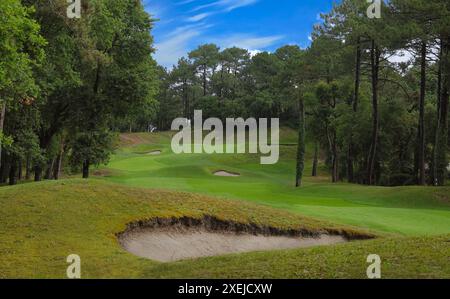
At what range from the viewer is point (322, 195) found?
3531 cm

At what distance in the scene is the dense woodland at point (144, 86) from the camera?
70.3 ft

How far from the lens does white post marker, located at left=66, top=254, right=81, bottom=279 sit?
10695 mm

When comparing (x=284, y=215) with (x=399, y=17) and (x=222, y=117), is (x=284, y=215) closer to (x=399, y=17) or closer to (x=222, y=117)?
(x=399, y=17)

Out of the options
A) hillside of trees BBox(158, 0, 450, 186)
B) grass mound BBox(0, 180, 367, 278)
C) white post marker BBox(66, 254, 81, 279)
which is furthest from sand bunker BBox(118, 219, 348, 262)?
hillside of trees BBox(158, 0, 450, 186)

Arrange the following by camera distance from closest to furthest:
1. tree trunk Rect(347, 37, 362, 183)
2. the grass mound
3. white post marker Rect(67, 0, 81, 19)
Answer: the grass mound
white post marker Rect(67, 0, 81, 19)
tree trunk Rect(347, 37, 362, 183)

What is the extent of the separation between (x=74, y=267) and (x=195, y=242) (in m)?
5.99

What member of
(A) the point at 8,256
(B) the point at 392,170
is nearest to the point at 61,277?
(A) the point at 8,256

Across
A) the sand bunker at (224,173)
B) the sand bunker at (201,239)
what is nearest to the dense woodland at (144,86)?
the sand bunker at (201,239)

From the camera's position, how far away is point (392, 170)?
50844mm

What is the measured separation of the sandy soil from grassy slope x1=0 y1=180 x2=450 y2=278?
2.15 ft

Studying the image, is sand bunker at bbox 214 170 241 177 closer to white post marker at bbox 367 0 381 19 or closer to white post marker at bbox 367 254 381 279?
white post marker at bbox 367 0 381 19

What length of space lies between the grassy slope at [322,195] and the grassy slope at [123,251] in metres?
3.12


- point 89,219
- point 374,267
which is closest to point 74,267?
point 89,219
